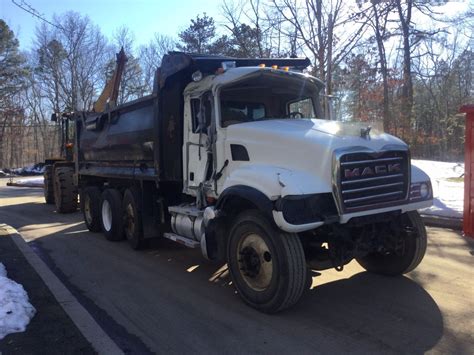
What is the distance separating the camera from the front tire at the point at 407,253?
5707 millimetres

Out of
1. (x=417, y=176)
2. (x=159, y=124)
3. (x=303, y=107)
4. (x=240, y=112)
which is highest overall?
(x=303, y=107)

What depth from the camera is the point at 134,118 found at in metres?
8.25

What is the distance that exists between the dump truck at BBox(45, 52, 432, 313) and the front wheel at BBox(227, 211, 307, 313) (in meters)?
0.01

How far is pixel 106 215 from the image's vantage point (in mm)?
9719

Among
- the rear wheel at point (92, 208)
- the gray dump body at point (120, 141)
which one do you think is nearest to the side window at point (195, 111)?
the gray dump body at point (120, 141)

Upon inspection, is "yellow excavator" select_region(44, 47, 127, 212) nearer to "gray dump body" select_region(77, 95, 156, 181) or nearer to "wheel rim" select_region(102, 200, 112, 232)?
"gray dump body" select_region(77, 95, 156, 181)

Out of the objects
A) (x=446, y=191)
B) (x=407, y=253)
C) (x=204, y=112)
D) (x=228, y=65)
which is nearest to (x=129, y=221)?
(x=204, y=112)

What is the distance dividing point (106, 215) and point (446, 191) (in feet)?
29.8

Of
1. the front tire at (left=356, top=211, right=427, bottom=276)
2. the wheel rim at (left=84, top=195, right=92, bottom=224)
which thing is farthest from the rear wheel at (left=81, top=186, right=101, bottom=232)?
the front tire at (left=356, top=211, right=427, bottom=276)

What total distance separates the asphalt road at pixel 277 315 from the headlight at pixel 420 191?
1119 millimetres

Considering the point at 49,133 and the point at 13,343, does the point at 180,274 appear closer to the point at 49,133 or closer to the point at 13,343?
the point at 13,343

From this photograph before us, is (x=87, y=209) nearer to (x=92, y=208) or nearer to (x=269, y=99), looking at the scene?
(x=92, y=208)

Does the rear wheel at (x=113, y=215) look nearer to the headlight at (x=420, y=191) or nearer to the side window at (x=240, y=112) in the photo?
the side window at (x=240, y=112)

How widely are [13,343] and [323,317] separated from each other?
295 centimetres
